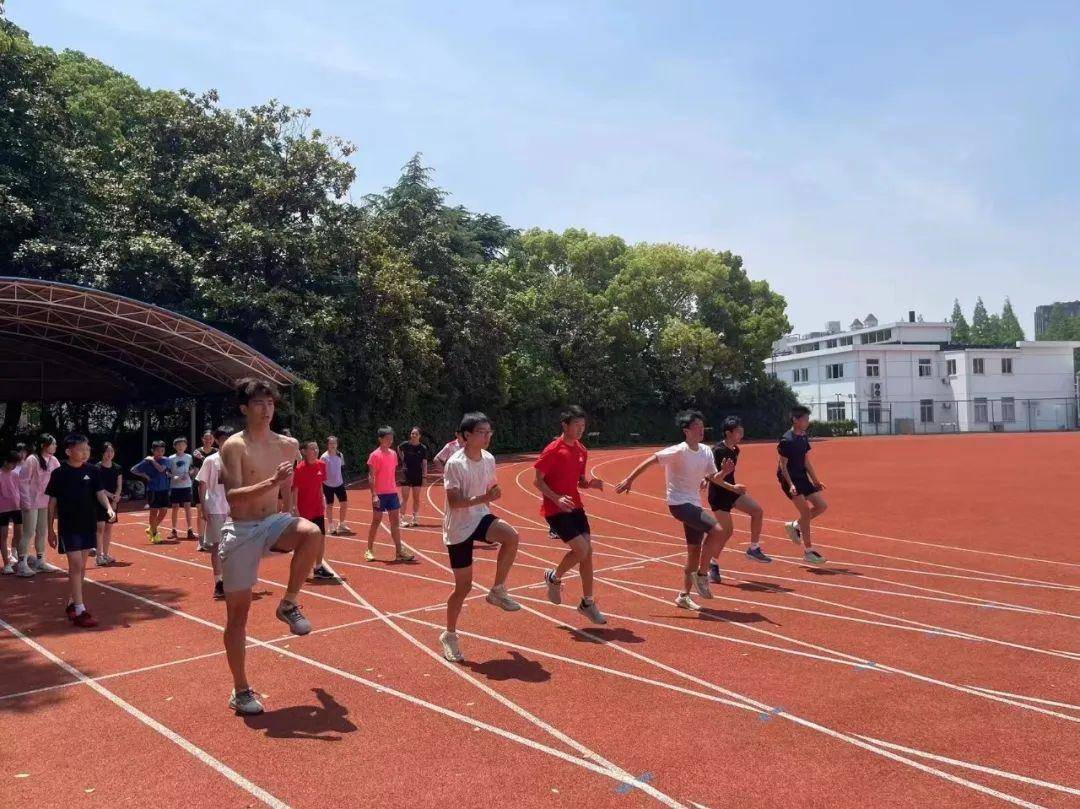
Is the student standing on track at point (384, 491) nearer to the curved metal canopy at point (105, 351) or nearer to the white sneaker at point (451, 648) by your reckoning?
the white sneaker at point (451, 648)

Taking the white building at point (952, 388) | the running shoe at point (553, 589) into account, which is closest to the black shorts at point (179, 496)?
the running shoe at point (553, 589)

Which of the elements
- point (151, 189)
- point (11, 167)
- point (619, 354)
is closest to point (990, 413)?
point (619, 354)

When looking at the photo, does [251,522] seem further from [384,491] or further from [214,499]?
[384,491]

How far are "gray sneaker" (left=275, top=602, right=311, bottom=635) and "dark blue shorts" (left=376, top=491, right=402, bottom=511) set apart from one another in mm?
5671

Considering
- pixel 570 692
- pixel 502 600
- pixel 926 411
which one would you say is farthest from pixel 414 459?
pixel 926 411

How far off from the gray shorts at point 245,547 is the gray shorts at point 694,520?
3888mm

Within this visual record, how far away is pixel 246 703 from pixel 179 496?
29.6 feet

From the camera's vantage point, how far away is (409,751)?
443 centimetres

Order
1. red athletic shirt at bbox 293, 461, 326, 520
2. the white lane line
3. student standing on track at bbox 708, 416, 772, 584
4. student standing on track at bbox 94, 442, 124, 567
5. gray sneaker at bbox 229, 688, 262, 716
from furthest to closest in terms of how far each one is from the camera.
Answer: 1. student standing on track at bbox 94, 442, 124, 567
2. red athletic shirt at bbox 293, 461, 326, 520
3. student standing on track at bbox 708, 416, 772, 584
4. gray sneaker at bbox 229, 688, 262, 716
5. the white lane line

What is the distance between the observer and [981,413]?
59.2 m

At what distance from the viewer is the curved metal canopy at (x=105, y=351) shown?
16.9m

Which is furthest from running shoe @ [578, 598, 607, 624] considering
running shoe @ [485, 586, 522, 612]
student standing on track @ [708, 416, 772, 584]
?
student standing on track @ [708, 416, 772, 584]

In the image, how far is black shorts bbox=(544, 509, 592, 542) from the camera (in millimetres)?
7020

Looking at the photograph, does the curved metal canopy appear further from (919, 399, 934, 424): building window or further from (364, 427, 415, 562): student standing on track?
(919, 399, 934, 424): building window
